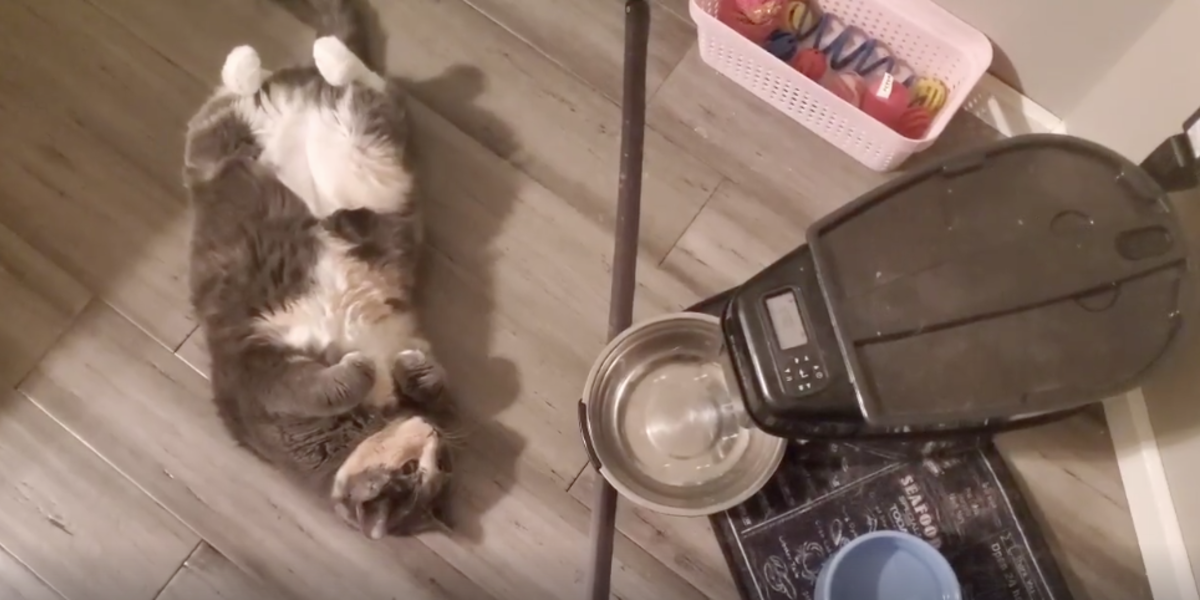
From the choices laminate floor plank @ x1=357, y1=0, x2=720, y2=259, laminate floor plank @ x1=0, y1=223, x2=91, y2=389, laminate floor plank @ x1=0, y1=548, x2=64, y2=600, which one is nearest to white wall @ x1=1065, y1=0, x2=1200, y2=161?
laminate floor plank @ x1=357, y1=0, x2=720, y2=259

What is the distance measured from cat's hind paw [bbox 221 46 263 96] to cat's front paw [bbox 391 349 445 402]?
1.47ft

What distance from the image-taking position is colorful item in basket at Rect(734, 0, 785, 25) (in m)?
1.33

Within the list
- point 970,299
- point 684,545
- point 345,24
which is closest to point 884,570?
point 684,545

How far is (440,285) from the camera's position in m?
1.38

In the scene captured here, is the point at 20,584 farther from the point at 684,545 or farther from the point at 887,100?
the point at 887,100

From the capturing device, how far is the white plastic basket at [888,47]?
4.18ft

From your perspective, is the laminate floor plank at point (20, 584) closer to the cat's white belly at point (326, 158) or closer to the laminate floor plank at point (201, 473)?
the laminate floor plank at point (201, 473)

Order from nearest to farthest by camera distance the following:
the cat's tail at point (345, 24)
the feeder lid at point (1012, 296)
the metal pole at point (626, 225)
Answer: the feeder lid at point (1012, 296)
the metal pole at point (626, 225)
the cat's tail at point (345, 24)

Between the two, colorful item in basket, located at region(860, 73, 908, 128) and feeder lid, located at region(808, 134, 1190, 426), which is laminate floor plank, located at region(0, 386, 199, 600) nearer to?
feeder lid, located at region(808, 134, 1190, 426)

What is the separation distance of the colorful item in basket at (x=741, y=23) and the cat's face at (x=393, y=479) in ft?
2.51

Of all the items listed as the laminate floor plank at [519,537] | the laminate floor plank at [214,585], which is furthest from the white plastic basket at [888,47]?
the laminate floor plank at [214,585]

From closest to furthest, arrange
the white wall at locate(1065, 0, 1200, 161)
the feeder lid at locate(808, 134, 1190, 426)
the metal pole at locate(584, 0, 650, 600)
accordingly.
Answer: the feeder lid at locate(808, 134, 1190, 426) → the white wall at locate(1065, 0, 1200, 161) → the metal pole at locate(584, 0, 650, 600)

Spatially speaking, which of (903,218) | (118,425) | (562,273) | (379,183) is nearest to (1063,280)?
(903,218)

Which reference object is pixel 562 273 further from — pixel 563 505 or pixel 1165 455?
pixel 1165 455
